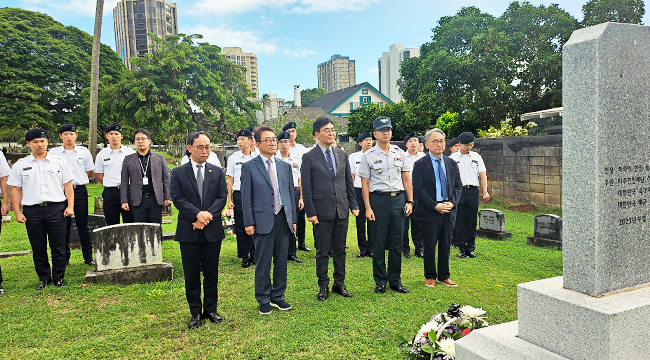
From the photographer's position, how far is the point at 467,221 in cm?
744

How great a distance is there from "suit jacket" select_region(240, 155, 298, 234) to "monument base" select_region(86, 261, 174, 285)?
2036mm

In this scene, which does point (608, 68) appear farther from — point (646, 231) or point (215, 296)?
point (215, 296)

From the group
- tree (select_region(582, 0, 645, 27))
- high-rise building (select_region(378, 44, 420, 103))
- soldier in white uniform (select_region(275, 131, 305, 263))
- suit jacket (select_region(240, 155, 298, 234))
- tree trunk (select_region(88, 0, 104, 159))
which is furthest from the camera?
high-rise building (select_region(378, 44, 420, 103))

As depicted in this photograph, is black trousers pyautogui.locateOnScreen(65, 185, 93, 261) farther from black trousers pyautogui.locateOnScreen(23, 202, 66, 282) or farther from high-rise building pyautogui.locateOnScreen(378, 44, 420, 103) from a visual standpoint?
high-rise building pyautogui.locateOnScreen(378, 44, 420, 103)

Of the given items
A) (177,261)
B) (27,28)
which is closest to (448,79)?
(177,261)

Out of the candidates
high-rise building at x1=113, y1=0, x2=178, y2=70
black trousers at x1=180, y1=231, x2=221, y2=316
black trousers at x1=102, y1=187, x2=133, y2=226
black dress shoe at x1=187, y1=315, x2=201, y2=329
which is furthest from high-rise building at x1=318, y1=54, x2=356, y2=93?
black dress shoe at x1=187, y1=315, x2=201, y2=329

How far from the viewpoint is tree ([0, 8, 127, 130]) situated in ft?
89.5

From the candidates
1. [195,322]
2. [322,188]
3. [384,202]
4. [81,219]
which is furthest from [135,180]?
[384,202]

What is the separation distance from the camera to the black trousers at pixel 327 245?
17.4ft

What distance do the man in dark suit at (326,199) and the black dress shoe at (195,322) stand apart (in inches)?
56.2

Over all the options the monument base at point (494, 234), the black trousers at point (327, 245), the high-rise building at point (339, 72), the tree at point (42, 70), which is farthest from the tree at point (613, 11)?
the high-rise building at point (339, 72)

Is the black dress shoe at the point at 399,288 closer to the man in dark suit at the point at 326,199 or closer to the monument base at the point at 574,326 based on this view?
the man in dark suit at the point at 326,199

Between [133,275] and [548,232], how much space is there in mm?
6833

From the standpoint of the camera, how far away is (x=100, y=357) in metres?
3.83
